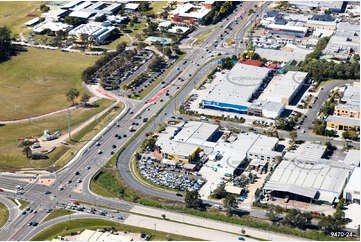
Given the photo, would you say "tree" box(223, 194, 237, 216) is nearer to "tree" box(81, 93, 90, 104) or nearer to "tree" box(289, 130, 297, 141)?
"tree" box(289, 130, 297, 141)

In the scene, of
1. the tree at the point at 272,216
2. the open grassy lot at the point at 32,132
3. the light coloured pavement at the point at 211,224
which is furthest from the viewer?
the open grassy lot at the point at 32,132

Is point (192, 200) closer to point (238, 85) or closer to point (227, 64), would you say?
point (238, 85)

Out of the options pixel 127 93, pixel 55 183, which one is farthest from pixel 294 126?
pixel 55 183

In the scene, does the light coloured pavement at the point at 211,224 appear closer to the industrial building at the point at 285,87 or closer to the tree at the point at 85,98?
the tree at the point at 85,98

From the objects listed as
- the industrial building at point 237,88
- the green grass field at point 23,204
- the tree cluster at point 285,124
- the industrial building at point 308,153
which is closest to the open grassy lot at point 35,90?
the industrial building at point 237,88

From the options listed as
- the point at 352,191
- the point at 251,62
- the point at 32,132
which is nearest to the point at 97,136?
the point at 32,132

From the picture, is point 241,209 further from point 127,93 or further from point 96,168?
point 127,93

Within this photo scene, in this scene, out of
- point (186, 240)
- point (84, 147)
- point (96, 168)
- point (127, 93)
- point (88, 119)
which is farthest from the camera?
point (127, 93)
